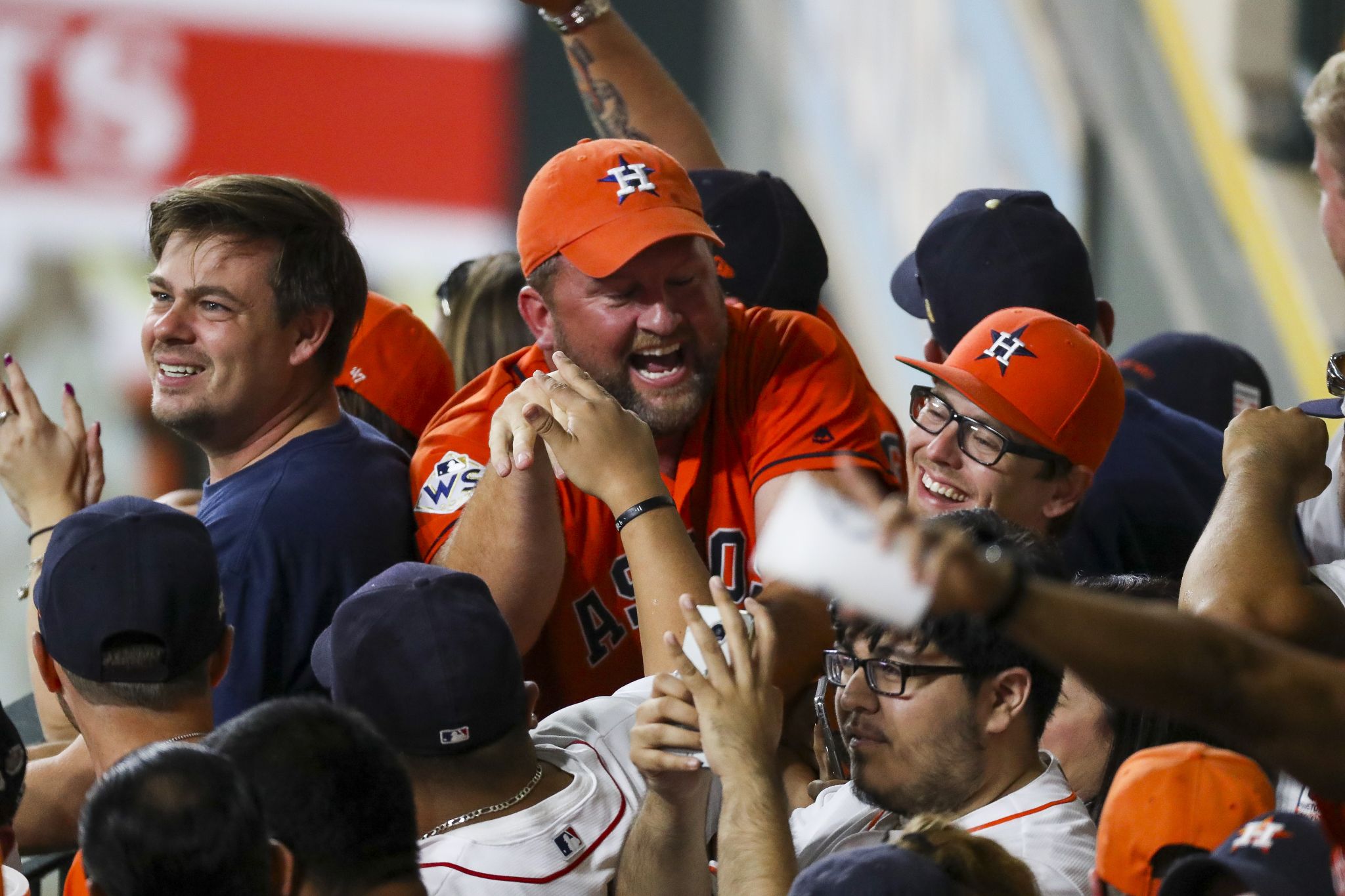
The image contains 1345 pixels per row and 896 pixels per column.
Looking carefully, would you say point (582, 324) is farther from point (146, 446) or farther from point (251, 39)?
point (251, 39)

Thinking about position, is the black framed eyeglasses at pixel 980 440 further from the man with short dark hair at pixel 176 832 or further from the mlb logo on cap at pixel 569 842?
the man with short dark hair at pixel 176 832

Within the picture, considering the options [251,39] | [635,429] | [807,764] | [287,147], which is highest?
[251,39]

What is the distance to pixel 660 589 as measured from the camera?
101 inches

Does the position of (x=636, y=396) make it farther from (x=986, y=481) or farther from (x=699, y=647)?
(x=699, y=647)

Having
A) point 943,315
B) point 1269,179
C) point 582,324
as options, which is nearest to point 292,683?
point 582,324

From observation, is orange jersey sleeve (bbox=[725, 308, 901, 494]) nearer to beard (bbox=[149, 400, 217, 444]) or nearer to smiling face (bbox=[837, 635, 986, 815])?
smiling face (bbox=[837, 635, 986, 815])

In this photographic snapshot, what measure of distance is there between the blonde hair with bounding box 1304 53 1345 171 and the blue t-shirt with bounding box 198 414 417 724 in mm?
1722

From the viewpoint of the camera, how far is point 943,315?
349 cm

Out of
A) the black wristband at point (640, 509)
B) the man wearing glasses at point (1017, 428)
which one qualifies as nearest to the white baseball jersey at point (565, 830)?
the black wristband at point (640, 509)

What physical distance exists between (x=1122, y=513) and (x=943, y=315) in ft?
1.83

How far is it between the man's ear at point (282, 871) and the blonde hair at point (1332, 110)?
2133 millimetres

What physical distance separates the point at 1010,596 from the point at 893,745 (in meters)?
→ 0.97

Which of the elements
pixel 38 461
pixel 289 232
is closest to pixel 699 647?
pixel 289 232

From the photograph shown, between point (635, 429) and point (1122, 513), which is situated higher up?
point (635, 429)
